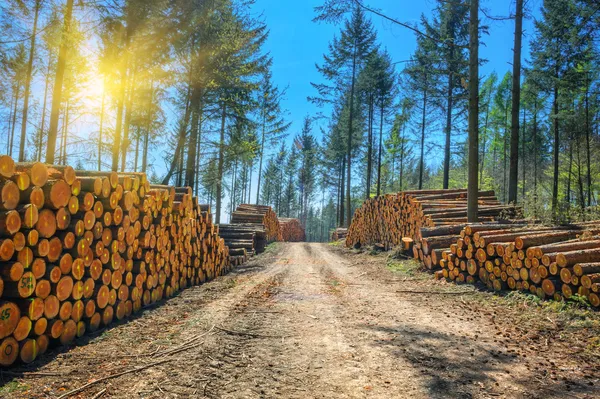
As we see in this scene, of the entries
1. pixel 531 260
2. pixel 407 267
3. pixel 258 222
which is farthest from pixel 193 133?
pixel 531 260

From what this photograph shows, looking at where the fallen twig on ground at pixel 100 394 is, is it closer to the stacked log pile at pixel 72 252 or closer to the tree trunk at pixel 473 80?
the stacked log pile at pixel 72 252

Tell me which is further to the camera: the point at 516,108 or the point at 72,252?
the point at 516,108

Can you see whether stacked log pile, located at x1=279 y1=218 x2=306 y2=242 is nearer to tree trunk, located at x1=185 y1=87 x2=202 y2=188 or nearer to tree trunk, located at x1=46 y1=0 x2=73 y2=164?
tree trunk, located at x1=185 y1=87 x2=202 y2=188

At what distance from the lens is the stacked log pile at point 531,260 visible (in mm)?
5449

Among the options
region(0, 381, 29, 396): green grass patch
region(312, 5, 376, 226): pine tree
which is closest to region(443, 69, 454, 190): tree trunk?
region(312, 5, 376, 226): pine tree

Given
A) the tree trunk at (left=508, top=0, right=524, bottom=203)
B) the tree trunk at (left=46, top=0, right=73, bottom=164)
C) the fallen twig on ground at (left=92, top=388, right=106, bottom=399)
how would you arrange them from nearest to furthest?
the fallen twig on ground at (left=92, top=388, right=106, bottom=399), the tree trunk at (left=46, top=0, right=73, bottom=164), the tree trunk at (left=508, top=0, right=524, bottom=203)

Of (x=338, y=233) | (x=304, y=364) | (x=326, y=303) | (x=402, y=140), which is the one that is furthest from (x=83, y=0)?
Result: (x=402, y=140)

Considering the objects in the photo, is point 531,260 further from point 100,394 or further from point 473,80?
point 100,394

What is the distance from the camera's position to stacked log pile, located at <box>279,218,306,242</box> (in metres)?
34.4

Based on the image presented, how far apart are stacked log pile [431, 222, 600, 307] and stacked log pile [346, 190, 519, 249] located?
2592 millimetres

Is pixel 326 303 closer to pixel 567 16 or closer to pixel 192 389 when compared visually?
pixel 192 389

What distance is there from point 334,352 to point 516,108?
12213 mm

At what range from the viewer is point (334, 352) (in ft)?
13.0

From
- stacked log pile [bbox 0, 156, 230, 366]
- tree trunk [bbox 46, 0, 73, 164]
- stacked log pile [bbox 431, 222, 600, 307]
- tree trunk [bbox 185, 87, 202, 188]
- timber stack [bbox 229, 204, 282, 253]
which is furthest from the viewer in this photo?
timber stack [bbox 229, 204, 282, 253]
